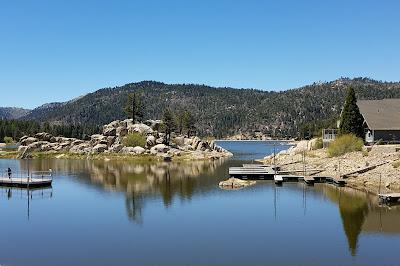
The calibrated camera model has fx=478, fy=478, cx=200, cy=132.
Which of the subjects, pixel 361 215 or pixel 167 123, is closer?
pixel 361 215

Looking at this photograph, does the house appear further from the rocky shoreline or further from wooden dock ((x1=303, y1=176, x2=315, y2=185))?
wooden dock ((x1=303, y1=176, x2=315, y2=185))

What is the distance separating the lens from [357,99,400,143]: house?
275 ft

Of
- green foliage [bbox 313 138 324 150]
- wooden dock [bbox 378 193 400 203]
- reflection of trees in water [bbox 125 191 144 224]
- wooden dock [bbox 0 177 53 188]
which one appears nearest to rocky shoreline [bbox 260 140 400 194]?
wooden dock [bbox 378 193 400 203]

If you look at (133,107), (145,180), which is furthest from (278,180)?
(133,107)

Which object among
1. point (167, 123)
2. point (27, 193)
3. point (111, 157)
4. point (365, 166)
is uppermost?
point (167, 123)

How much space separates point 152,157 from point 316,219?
75350mm

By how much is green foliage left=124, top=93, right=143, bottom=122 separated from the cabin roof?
226 ft

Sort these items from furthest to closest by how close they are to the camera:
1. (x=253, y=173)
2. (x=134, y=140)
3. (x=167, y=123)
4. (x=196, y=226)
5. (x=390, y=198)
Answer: (x=167, y=123) < (x=134, y=140) < (x=253, y=173) < (x=390, y=198) < (x=196, y=226)

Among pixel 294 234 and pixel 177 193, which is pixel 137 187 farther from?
pixel 294 234

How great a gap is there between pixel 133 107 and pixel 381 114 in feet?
246

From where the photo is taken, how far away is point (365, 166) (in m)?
65.2

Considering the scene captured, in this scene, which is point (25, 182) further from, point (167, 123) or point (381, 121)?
point (167, 123)

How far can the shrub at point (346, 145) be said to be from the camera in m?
77.7

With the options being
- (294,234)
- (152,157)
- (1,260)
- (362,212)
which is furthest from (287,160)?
(1,260)
